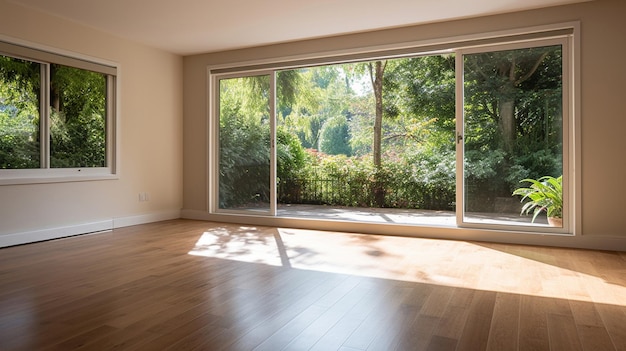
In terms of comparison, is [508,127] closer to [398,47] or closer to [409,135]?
[398,47]

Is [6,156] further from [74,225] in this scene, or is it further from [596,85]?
[596,85]

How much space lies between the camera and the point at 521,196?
14.9 feet

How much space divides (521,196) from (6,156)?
537cm

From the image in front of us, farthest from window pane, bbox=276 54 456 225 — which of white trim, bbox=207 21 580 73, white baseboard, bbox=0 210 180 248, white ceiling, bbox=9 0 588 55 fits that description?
white baseboard, bbox=0 210 180 248

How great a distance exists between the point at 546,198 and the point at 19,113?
18.3ft

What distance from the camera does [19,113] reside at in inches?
173

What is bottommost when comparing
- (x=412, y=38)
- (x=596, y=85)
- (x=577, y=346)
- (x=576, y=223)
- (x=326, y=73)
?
(x=577, y=346)

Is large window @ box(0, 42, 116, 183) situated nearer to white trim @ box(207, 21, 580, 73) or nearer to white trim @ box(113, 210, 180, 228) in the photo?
white trim @ box(113, 210, 180, 228)

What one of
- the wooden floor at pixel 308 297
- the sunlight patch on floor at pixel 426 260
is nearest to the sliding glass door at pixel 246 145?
the sunlight patch on floor at pixel 426 260

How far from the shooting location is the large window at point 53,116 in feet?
14.1

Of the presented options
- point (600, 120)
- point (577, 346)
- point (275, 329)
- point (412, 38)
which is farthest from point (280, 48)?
point (577, 346)

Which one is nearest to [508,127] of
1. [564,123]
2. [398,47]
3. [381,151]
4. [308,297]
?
[564,123]

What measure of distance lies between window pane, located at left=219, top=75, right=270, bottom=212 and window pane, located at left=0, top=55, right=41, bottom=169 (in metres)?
2.35

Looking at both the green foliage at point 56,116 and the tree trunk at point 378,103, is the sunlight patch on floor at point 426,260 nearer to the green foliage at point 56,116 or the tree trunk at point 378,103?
the green foliage at point 56,116
